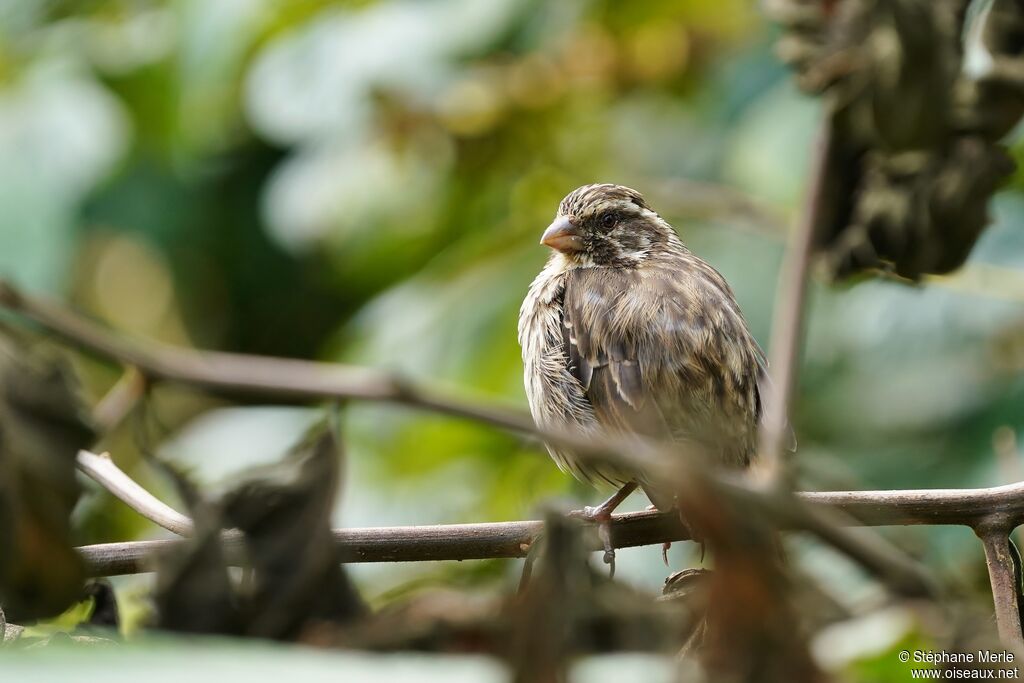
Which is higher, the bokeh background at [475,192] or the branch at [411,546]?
the bokeh background at [475,192]

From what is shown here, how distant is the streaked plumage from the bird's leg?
5cm

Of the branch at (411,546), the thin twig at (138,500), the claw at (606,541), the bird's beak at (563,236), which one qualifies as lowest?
the claw at (606,541)

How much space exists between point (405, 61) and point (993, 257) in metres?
2.26

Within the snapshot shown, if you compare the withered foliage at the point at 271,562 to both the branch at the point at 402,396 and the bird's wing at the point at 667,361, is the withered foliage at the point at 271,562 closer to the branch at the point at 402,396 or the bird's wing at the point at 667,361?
the branch at the point at 402,396

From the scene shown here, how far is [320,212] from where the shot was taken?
18.3 ft

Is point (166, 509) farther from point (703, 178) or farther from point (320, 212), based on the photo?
point (703, 178)

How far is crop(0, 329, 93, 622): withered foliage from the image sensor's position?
1.79m

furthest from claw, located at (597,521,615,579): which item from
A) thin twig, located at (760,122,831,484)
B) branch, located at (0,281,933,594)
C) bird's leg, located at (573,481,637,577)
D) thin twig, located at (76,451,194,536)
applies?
branch, located at (0,281,933,594)

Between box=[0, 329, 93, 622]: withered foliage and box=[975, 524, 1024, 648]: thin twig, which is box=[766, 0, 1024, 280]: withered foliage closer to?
box=[975, 524, 1024, 648]: thin twig

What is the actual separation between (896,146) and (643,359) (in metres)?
0.92

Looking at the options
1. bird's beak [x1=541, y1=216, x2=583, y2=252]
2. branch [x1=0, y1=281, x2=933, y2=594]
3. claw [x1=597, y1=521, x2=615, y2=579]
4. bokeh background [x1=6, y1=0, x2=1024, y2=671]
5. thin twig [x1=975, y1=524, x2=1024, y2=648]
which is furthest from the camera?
bokeh background [x1=6, y1=0, x2=1024, y2=671]

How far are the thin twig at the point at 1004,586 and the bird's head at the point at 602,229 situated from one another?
197 centimetres

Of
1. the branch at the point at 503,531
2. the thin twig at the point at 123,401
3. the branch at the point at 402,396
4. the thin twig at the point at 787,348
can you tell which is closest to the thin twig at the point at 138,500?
the branch at the point at 503,531

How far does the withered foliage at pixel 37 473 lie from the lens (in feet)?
5.87
